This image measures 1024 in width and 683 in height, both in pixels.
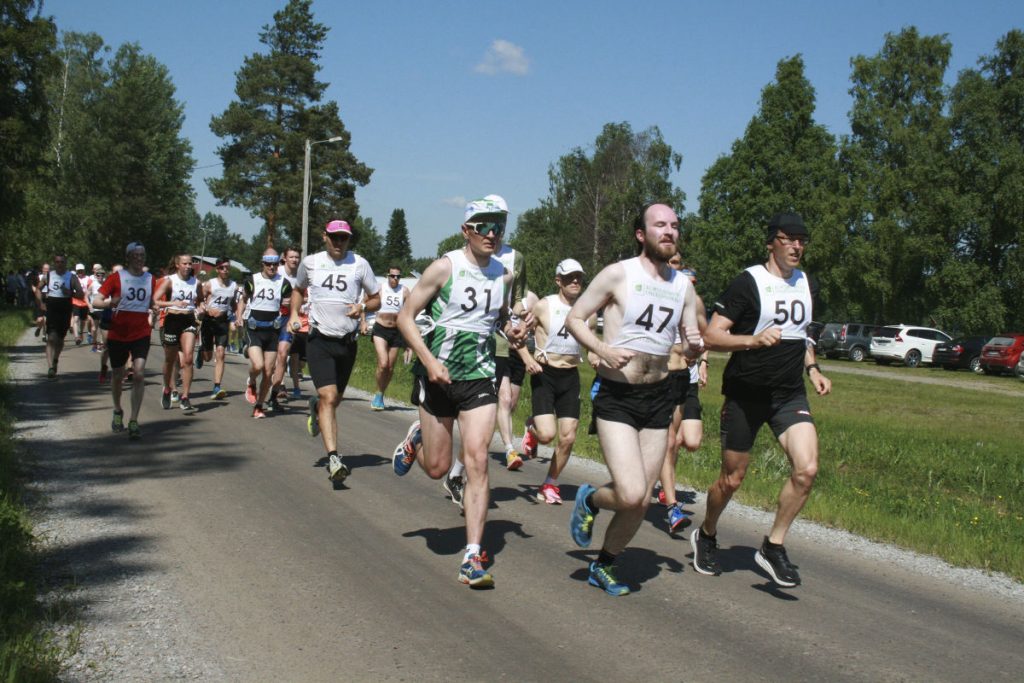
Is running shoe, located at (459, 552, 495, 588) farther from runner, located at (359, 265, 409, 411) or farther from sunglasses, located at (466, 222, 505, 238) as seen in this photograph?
runner, located at (359, 265, 409, 411)

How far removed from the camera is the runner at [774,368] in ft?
19.6

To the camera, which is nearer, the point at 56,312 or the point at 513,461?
the point at 513,461

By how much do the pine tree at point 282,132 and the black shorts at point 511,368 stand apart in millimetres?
49372

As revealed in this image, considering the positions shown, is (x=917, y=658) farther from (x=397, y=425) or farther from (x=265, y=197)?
(x=265, y=197)

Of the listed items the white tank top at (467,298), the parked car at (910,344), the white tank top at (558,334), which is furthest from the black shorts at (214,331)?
the parked car at (910,344)

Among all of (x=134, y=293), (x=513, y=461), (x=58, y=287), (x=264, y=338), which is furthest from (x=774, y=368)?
(x=58, y=287)

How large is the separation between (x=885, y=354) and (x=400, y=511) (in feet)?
138

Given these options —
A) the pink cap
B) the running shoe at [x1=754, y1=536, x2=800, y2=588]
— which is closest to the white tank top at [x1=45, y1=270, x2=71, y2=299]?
the pink cap

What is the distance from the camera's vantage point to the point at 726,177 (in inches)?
2329

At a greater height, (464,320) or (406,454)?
(464,320)

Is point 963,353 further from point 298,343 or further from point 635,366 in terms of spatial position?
point 635,366

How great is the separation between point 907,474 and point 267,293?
8758mm

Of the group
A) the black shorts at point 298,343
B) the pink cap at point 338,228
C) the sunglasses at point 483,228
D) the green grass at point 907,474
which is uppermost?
the pink cap at point 338,228

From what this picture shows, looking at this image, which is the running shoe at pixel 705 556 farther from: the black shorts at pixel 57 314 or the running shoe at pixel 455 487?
the black shorts at pixel 57 314
